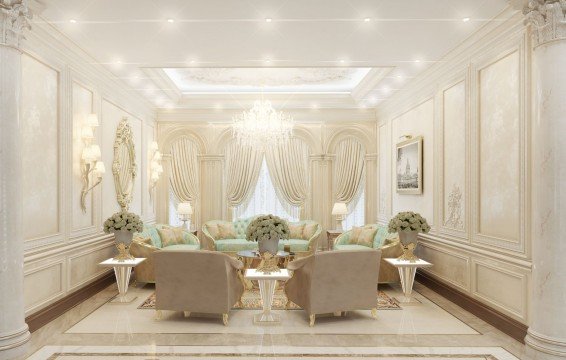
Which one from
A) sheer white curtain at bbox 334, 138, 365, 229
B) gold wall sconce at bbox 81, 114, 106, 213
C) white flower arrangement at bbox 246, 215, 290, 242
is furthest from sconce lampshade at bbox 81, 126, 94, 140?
sheer white curtain at bbox 334, 138, 365, 229

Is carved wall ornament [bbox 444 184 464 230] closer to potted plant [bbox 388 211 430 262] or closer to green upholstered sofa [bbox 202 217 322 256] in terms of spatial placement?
potted plant [bbox 388 211 430 262]

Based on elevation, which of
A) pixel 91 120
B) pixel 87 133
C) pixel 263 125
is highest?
pixel 263 125

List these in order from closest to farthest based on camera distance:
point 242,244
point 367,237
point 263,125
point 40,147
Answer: point 40,147, point 263,125, point 367,237, point 242,244

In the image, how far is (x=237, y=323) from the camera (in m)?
4.64

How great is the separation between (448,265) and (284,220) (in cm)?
236

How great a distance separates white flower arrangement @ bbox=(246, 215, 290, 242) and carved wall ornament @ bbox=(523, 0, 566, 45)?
122 inches

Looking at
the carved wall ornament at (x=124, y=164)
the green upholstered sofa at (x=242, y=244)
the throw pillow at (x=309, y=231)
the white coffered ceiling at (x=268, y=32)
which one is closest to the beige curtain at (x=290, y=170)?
the throw pillow at (x=309, y=231)

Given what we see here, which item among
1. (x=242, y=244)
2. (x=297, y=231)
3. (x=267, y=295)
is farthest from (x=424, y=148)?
(x=242, y=244)

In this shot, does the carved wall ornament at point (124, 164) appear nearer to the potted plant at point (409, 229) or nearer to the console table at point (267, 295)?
the console table at point (267, 295)

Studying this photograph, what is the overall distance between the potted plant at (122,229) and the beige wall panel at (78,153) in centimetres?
35

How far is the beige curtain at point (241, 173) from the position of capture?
9320 millimetres

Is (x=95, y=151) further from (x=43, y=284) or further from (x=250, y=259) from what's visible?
(x=250, y=259)

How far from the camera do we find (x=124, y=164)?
23.3 ft

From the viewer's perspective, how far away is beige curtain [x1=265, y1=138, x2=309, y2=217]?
9312 millimetres
